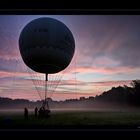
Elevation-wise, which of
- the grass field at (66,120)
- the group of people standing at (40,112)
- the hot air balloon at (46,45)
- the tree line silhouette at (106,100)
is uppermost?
the hot air balloon at (46,45)

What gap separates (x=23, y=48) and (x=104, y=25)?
3.76ft

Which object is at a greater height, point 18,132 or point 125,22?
point 125,22

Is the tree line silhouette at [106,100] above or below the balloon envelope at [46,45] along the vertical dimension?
below

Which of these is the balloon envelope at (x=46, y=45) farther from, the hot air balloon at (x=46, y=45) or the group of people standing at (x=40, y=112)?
the group of people standing at (x=40, y=112)

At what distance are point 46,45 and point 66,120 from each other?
41.4 inches

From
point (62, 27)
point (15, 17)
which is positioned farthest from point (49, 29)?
point (15, 17)

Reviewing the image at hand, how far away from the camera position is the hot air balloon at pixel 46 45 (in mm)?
4090

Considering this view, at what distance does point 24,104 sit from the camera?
404 centimetres

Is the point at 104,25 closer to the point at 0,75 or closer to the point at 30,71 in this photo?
the point at 30,71

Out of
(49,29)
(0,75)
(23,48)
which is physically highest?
(49,29)

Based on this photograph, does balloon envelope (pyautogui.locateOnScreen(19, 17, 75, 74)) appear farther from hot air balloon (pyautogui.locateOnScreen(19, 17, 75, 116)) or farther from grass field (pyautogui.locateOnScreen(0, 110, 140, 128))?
grass field (pyautogui.locateOnScreen(0, 110, 140, 128))

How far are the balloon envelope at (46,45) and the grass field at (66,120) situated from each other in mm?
625

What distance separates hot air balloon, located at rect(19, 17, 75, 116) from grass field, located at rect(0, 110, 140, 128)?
24 centimetres

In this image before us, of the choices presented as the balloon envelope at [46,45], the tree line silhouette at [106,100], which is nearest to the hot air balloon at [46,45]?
the balloon envelope at [46,45]
